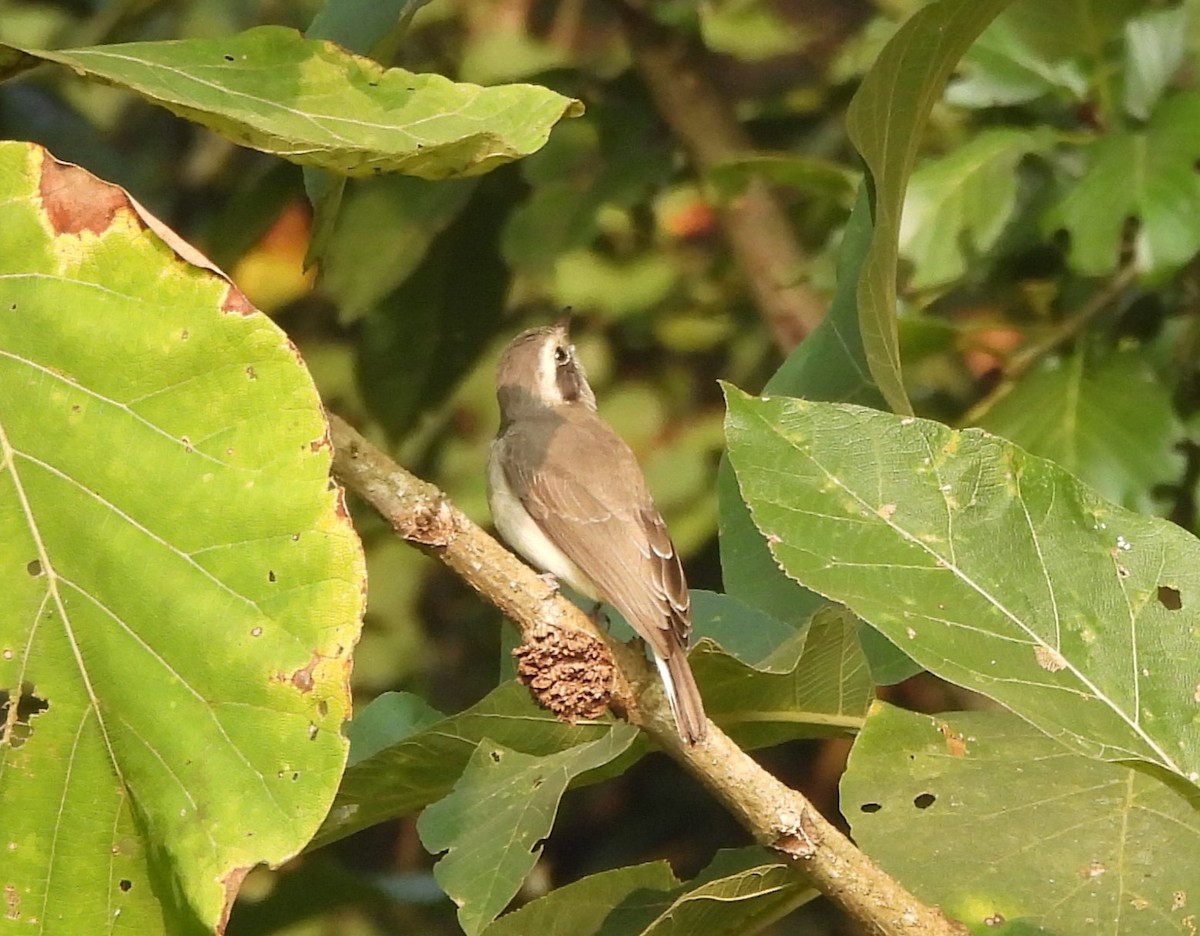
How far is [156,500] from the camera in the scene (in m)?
1.25

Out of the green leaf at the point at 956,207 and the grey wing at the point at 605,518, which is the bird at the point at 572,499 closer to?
the grey wing at the point at 605,518

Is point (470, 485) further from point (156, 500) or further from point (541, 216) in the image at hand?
point (156, 500)

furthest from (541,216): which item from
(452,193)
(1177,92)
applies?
(1177,92)

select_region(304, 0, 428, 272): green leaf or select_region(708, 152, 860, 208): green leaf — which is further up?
select_region(304, 0, 428, 272): green leaf

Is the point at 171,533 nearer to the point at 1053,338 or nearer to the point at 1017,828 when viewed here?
the point at 1017,828

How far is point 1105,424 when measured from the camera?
273cm

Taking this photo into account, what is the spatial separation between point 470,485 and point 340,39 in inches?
72.1

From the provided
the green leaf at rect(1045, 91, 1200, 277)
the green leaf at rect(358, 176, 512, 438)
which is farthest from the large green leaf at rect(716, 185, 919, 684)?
the green leaf at rect(358, 176, 512, 438)

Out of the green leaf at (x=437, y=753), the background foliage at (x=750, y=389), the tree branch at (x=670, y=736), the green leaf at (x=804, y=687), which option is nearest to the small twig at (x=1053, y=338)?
the background foliage at (x=750, y=389)

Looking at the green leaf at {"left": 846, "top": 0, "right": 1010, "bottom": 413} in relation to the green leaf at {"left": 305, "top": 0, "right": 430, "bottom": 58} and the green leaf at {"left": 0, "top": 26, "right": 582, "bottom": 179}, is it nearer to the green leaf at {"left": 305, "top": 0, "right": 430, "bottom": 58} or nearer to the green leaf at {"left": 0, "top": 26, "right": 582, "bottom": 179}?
the green leaf at {"left": 0, "top": 26, "right": 582, "bottom": 179}

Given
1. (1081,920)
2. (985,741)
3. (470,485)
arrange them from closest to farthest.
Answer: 1. (1081,920)
2. (985,741)
3. (470,485)

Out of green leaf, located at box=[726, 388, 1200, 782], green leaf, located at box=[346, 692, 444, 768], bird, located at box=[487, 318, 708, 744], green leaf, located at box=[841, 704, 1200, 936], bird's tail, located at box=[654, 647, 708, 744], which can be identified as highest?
green leaf, located at box=[726, 388, 1200, 782]

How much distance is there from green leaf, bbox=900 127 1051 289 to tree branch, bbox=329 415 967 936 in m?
1.49

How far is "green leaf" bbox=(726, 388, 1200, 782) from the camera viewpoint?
1347 mm
